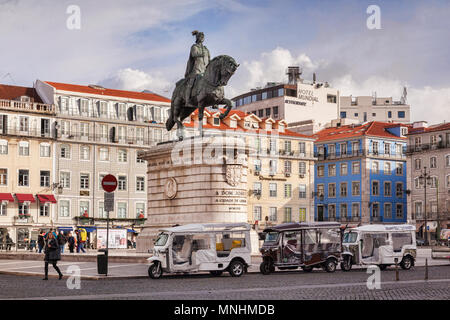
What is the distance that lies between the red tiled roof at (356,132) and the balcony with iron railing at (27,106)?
112 ft

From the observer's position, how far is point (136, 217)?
81938 millimetres

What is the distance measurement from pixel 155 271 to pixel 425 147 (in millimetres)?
68018

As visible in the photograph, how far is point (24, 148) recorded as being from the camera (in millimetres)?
76875

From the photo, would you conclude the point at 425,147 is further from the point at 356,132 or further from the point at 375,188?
the point at 356,132

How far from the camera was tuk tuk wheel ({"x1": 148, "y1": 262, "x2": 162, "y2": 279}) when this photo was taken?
2667 cm

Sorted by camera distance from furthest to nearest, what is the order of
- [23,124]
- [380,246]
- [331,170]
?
[331,170] < [23,124] < [380,246]

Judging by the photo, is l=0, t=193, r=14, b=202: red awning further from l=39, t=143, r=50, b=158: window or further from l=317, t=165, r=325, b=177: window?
l=317, t=165, r=325, b=177: window

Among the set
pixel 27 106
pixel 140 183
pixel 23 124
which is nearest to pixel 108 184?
pixel 23 124

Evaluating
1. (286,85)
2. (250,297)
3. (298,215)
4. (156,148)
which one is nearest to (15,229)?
(298,215)

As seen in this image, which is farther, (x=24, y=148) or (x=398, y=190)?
(x=398, y=190)

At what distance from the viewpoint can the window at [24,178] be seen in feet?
250

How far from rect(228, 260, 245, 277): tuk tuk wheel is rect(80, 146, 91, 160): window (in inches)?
2125

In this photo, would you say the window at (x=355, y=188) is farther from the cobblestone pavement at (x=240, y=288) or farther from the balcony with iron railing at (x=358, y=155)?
the cobblestone pavement at (x=240, y=288)
